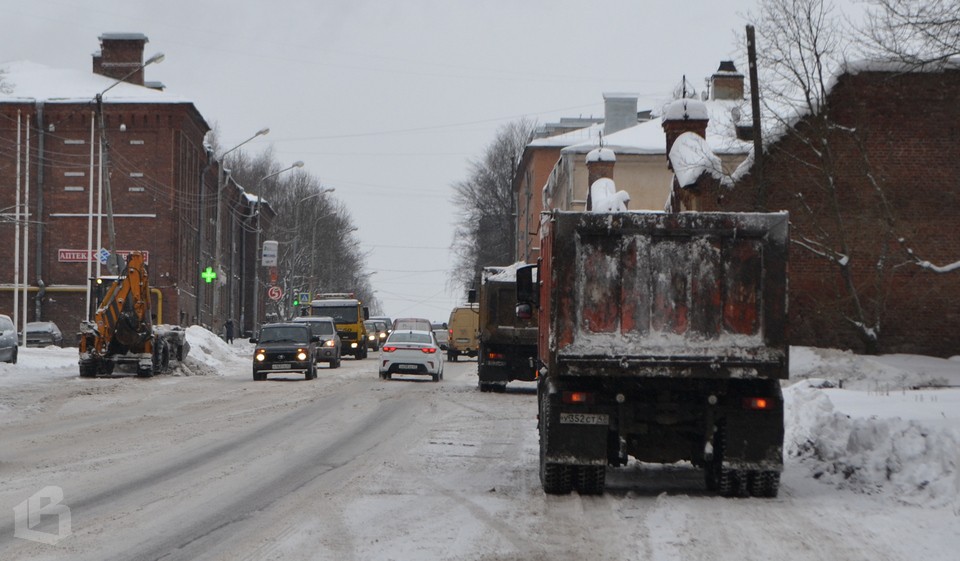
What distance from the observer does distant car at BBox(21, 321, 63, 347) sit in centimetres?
5919

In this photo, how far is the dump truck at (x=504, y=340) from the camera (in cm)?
3105

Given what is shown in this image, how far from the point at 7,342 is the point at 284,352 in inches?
337

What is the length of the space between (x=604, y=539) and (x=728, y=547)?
912 millimetres

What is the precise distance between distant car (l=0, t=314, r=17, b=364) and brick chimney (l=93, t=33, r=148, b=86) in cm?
3418

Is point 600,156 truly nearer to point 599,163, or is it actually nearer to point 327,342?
point 599,163

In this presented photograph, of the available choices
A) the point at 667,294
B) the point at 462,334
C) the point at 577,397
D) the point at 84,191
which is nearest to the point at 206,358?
the point at 462,334

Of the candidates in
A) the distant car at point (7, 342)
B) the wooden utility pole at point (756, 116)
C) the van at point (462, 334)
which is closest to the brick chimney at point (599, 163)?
the van at point (462, 334)

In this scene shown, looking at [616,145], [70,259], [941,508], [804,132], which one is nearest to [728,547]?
[941,508]

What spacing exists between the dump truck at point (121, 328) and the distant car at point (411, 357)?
6600 mm

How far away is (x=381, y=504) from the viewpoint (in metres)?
11.4

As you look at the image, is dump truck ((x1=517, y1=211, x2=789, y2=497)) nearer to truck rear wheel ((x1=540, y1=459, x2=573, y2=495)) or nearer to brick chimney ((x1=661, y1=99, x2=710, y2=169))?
truck rear wheel ((x1=540, y1=459, x2=573, y2=495))

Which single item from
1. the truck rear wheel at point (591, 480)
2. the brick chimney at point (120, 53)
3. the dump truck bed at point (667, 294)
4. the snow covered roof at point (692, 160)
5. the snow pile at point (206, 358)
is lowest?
the snow pile at point (206, 358)

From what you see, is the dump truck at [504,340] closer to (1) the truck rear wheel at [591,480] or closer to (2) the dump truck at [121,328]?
(2) the dump truck at [121,328]

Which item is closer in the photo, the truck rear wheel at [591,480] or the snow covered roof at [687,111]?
the truck rear wheel at [591,480]
